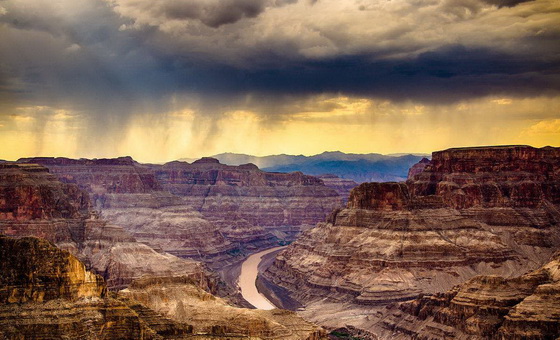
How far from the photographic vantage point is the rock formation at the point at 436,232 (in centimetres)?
13675

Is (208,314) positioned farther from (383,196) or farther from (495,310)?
(383,196)

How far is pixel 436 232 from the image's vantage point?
146m

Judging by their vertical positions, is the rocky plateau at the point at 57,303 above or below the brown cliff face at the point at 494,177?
below

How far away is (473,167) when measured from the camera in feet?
562

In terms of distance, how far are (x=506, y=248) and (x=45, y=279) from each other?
107161 millimetres

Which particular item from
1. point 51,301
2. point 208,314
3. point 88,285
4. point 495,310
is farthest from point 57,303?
point 495,310

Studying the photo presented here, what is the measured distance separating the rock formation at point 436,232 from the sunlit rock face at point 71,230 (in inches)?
1098

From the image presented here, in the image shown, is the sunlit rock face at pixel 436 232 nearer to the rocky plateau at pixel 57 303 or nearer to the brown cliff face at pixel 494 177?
the brown cliff face at pixel 494 177

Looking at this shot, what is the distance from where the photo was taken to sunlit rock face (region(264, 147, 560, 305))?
449ft

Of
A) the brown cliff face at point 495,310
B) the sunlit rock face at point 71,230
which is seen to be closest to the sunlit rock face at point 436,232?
the brown cliff face at point 495,310

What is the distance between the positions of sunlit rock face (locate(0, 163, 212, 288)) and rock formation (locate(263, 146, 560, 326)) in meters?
27.9

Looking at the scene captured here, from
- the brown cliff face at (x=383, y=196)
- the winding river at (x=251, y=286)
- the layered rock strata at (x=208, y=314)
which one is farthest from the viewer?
the brown cliff face at (x=383, y=196)

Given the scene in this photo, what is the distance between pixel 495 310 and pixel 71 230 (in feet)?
259

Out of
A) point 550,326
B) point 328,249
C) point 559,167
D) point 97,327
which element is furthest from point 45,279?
point 559,167
